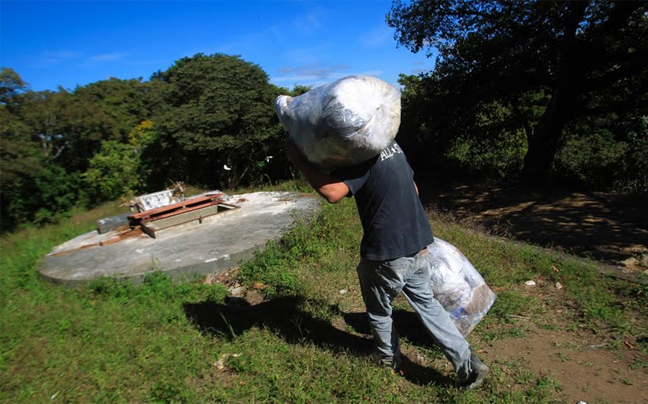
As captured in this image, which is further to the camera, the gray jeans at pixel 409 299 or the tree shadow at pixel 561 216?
the tree shadow at pixel 561 216

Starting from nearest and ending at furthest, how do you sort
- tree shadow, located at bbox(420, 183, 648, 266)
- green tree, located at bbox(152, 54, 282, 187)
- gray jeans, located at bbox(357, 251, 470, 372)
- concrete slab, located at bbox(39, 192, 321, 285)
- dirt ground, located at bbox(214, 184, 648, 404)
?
gray jeans, located at bbox(357, 251, 470, 372) → dirt ground, located at bbox(214, 184, 648, 404) → concrete slab, located at bbox(39, 192, 321, 285) → tree shadow, located at bbox(420, 183, 648, 266) → green tree, located at bbox(152, 54, 282, 187)

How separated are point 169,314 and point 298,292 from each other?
46.0 inches

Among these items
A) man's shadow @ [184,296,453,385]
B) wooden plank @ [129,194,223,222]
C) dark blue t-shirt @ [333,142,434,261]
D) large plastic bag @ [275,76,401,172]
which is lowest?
man's shadow @ [184,296,453,385]

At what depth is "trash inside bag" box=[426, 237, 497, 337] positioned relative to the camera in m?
2.88

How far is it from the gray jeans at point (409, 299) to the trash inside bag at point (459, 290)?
0.42 metres

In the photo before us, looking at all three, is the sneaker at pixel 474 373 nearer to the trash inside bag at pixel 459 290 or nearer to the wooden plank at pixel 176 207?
the trash inside bag at pixel 459 290

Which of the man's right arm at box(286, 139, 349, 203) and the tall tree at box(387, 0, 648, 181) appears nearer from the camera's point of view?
the man's right arm at box(286, 139, 349, 203)

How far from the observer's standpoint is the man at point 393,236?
7.56 feet

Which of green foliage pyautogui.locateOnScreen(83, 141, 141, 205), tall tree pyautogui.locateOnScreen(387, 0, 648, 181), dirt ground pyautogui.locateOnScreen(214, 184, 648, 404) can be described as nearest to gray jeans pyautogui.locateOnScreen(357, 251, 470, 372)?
dirt ground pyautogui.locateOnScreen(214, 184, 648, 404)

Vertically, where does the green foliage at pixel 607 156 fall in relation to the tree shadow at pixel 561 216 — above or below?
above

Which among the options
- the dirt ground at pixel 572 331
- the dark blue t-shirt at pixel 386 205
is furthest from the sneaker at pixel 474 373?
the dark blue t-shirt at pixel 386 205

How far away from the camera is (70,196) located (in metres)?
11.7

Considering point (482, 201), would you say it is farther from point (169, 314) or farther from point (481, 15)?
point (169, 314)

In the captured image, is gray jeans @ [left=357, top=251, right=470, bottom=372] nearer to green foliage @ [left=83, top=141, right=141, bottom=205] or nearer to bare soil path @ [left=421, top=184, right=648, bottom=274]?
bare soil path @ [left=421, top=184, right=648, bottom=274]
